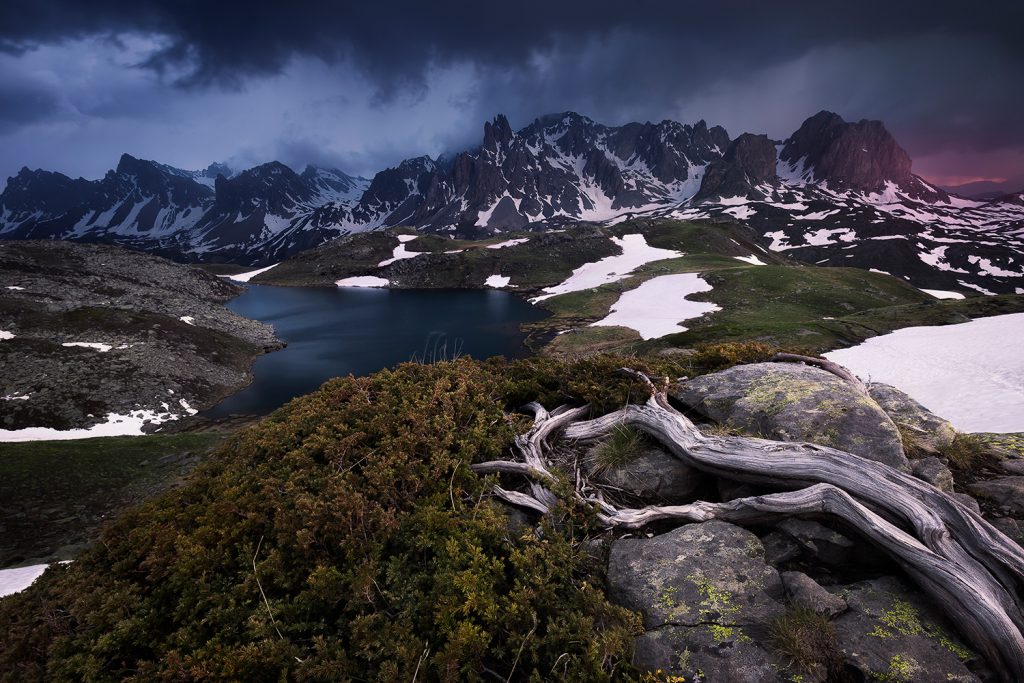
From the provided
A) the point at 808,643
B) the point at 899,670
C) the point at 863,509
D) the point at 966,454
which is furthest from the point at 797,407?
the point at 808,643

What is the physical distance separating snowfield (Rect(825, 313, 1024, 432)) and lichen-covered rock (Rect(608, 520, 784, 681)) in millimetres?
10499

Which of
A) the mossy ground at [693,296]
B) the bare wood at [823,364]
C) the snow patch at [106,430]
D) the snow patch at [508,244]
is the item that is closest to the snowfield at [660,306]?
the mossy ground at [693,296]

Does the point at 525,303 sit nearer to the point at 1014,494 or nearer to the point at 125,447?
the point at 125,447

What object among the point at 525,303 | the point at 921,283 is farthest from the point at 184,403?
the point at 921,283

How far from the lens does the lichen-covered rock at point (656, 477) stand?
6.09 m

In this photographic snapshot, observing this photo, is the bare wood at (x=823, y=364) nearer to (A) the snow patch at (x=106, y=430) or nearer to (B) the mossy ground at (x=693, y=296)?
(B) the mossy ground at (x=693, y=296)

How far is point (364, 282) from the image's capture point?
13138cm

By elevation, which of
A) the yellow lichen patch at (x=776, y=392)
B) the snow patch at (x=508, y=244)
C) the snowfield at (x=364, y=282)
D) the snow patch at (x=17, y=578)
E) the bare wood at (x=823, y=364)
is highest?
the yellow lichen patch at (x=776, y=392)

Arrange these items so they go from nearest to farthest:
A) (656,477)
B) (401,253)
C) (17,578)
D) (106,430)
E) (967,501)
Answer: (967,501)
(656,477)
(17,578)
(106,430)
(401,253)

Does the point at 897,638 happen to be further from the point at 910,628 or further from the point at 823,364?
the point at 823,364

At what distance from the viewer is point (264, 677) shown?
3641mm

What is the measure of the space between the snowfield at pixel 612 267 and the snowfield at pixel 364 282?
186 ft

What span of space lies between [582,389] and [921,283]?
17634 centimetres

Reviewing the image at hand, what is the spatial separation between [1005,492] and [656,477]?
425 cm
